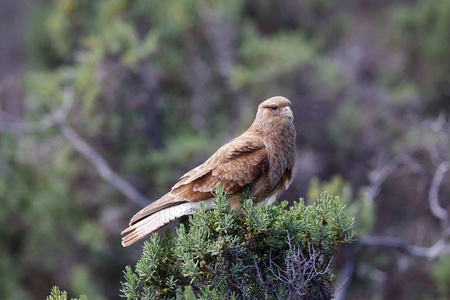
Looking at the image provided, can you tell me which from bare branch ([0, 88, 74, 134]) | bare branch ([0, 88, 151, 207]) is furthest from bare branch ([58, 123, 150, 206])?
bare branch ([0, 88, 74, 134])

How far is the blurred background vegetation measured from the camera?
520 inches

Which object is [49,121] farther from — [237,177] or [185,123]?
[237,177]

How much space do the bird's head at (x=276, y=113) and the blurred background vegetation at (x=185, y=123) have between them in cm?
721

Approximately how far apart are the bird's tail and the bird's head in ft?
3.71

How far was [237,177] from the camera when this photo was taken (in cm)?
457

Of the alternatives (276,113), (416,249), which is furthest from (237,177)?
(416,249)

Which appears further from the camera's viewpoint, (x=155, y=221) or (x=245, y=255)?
(x=155, y=221)

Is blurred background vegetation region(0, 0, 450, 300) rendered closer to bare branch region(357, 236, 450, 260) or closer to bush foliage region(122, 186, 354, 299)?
bare branch region(357, 236, 450, 260)

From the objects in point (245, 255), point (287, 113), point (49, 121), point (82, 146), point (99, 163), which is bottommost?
point (245, 255)

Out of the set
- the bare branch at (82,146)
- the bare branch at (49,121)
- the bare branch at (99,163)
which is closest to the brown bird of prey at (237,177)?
the bare branch at (82,146)

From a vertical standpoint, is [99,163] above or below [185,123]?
below

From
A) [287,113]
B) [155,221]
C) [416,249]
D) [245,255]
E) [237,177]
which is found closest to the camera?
[245,255]

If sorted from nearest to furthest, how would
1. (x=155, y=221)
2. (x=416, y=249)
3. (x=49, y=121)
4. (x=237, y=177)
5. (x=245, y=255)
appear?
1. (x=245, y=255)
2. (x=155, y=221)
3. (x=237, y=177)
4. (x=416, y=249)
5. (x=49, y=121)

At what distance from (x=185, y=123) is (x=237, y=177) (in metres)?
10.6
